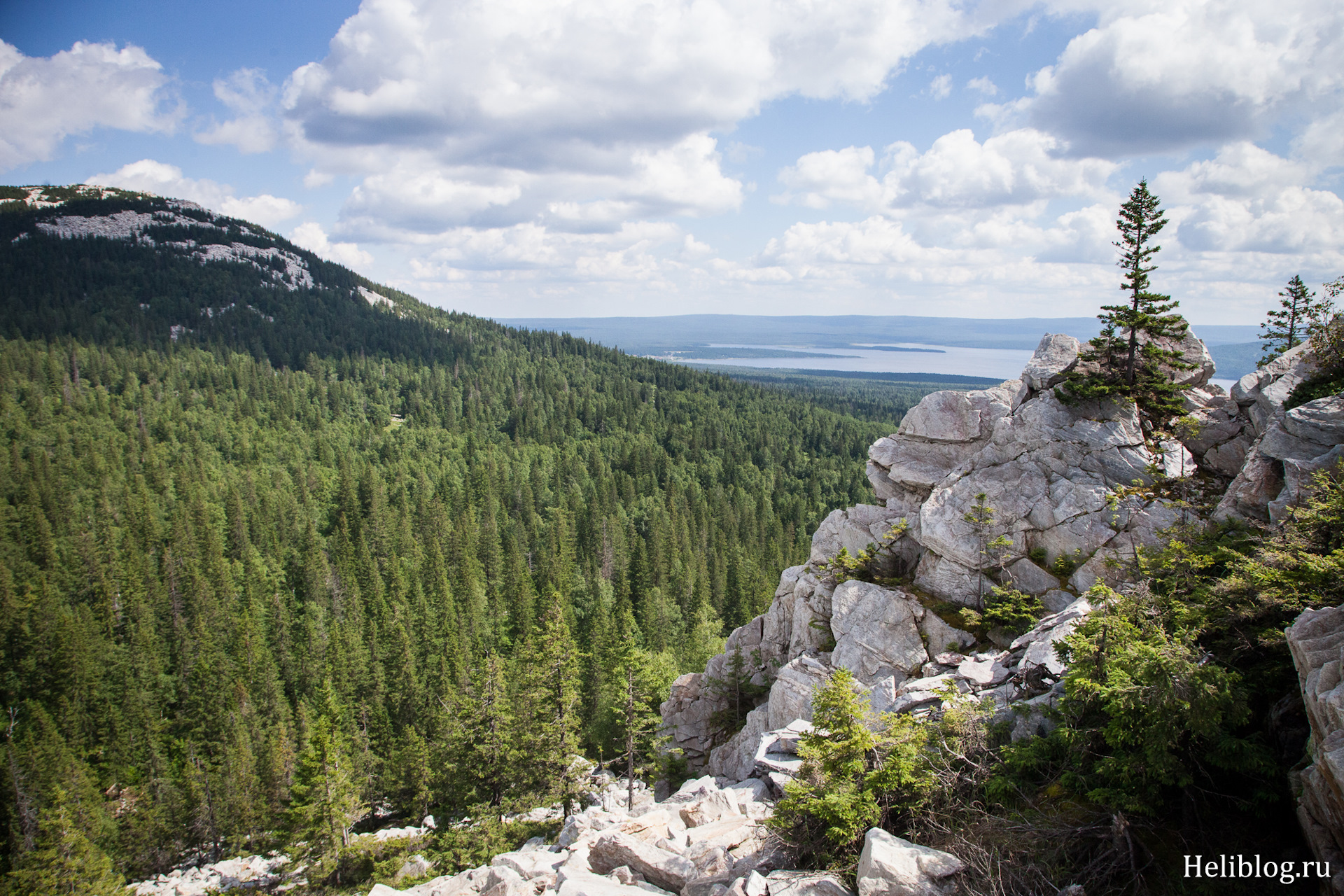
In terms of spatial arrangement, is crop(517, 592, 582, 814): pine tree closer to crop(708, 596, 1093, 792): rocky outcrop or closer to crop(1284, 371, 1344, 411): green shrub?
crop(708, 596, 1093, 792): rocky outcrop

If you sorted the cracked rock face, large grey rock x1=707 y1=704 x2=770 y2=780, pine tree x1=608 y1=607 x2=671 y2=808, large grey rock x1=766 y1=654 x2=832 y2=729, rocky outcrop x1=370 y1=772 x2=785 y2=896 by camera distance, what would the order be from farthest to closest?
pine tree x1=608 y1=607 x2=671 y2=808, large grey rock x1=707 y1=704 x2=770 y2=780, large grey rock x1=766 y1=654 x2=832 y2=729, the cracked rock face, rocky outcrop x1=370 y1=772 x2=785 y2=896

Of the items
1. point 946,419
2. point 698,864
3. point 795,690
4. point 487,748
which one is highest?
point 946,419

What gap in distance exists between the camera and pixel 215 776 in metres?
46.3

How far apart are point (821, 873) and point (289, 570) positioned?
90393 millimetres

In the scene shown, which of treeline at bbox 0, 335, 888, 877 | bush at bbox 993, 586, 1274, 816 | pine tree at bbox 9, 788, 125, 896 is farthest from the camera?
treeline at bbox 0, 335, 888, 877

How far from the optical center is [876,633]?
24141 mm

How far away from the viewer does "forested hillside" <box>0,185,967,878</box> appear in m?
42.0

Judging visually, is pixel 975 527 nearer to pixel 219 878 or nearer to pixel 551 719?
pixel 551 719

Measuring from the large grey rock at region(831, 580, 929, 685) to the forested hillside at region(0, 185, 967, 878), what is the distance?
41.3 ft

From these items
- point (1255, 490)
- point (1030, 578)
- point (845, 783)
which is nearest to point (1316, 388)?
point (1255, 490)

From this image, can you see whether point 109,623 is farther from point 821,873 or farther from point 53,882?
point 821,873

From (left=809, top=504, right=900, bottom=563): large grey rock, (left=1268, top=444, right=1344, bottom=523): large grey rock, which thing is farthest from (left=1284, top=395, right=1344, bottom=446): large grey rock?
(left=809, top=504, right=900, bottom=563): large grey rock

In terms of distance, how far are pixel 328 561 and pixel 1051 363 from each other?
280 feet

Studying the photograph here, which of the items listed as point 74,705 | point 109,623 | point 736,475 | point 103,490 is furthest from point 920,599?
point 103,490
